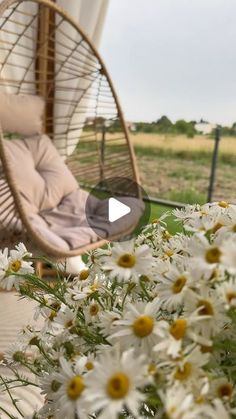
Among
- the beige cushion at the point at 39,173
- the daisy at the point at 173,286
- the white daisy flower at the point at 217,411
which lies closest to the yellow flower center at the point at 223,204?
the daisy at the point at 173,286

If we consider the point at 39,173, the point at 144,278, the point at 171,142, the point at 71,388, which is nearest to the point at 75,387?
the point at 71,388

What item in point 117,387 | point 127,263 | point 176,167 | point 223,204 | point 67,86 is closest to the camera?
point 117,387

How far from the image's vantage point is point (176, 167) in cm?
645

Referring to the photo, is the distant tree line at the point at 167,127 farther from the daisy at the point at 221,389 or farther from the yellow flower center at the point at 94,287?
the daisy at the point at 221,389

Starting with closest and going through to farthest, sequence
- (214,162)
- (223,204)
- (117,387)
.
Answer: (117,387), (223,204), (214,162)

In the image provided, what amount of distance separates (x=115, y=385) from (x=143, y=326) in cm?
7

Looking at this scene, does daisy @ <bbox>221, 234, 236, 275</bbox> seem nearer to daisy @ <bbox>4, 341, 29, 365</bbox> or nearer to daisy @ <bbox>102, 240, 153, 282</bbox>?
daisy @ <bbox>102, 240, 153, 282</bbox>

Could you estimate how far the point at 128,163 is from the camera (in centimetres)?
295

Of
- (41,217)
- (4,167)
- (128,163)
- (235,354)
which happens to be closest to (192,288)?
(235,354)

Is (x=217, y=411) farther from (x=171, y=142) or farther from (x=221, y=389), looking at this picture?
(x=171, y=142)

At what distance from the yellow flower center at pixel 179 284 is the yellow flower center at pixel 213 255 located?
0.03m

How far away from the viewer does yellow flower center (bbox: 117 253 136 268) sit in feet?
1.40

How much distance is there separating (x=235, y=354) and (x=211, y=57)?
5.39 meters

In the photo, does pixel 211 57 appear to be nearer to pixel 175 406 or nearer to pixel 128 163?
pixel 128 163
